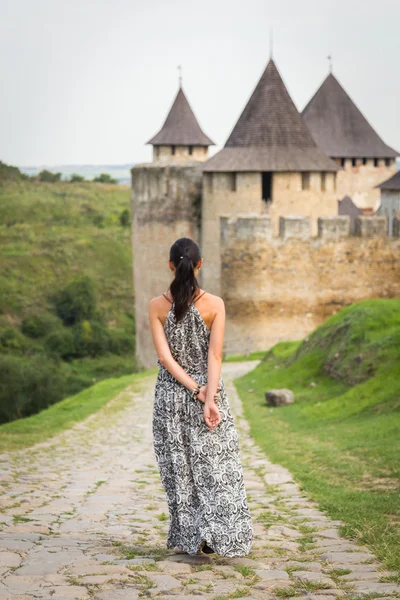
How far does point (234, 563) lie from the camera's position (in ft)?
16.5

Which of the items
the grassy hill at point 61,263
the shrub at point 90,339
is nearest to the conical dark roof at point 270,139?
the grassy hill at point 61,263

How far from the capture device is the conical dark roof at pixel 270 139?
24.8m

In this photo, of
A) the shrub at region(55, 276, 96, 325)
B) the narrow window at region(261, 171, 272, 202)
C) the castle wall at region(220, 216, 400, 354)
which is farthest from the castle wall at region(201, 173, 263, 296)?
the shrub at region(55, 276, 96, 325)

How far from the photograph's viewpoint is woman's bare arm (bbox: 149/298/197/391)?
529 cm

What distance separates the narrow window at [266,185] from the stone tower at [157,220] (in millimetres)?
1688

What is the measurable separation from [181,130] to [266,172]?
29.1 feet

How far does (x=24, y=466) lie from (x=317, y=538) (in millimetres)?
3694

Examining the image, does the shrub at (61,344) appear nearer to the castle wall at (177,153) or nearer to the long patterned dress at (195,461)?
the castle wall at (177,153)

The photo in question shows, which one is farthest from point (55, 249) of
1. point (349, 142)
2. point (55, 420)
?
point (55, 420)

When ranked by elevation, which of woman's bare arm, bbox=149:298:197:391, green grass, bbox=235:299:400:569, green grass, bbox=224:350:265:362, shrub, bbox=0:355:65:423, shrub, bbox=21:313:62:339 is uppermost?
woman's bare arm, bbox=149:298:197:391

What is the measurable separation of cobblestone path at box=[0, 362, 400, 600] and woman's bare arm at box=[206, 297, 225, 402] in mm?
821

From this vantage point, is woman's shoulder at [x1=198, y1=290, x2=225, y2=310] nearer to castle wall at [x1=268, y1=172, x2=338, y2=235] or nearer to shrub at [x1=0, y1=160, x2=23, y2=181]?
castle wall at [x1=268, y1=172, x2=338, y2=235]

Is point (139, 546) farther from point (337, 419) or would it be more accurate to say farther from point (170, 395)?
point (337, 419)

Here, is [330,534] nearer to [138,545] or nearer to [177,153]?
[138,545]
